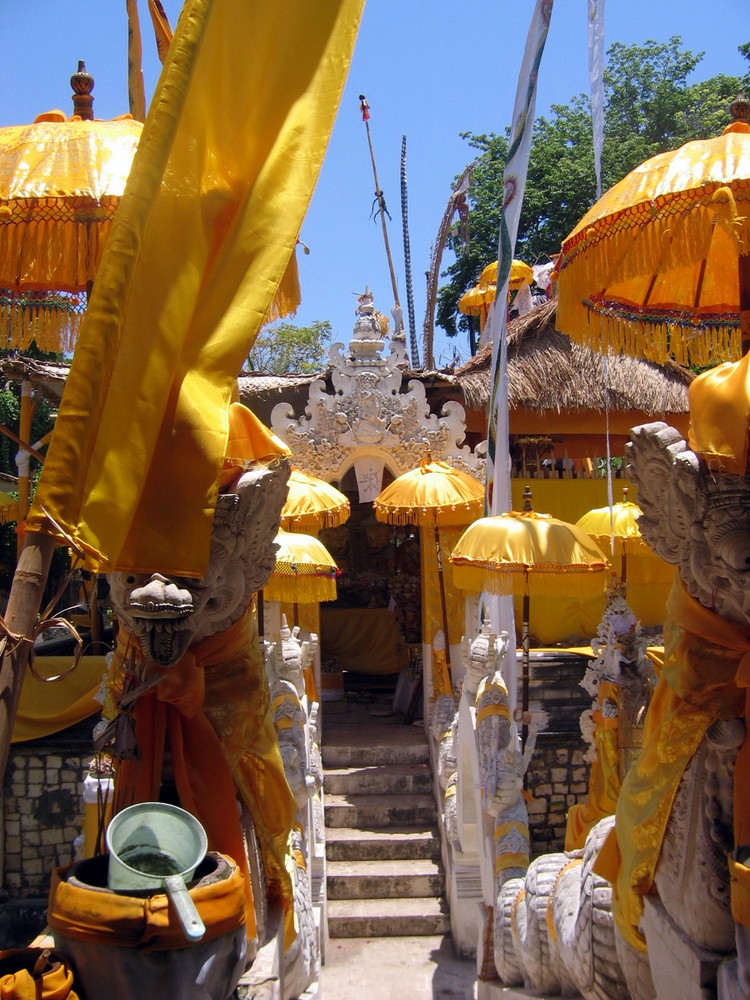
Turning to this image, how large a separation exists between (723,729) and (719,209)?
1719 millimetres

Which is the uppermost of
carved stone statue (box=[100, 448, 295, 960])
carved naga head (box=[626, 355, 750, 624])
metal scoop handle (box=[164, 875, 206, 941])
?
carved naga head (box=[626, 355, 750, 624])

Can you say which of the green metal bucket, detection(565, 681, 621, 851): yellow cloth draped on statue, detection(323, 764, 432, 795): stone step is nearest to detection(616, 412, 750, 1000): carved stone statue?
the green metal bucket

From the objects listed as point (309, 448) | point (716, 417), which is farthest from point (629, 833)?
point (309, 448)

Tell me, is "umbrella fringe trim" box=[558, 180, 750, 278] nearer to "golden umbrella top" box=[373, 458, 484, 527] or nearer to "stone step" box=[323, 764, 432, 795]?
"golden umbrella top" box=[373, 458, 484, 527]

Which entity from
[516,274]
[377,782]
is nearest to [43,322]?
[377,782]

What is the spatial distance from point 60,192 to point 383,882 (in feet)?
22.7

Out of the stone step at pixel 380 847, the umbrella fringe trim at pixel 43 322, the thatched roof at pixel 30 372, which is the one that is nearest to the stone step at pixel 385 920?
the stone step at pixel 380 847

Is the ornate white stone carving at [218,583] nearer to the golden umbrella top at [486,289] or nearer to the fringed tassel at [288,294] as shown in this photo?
the fringed tassel at [288,294]

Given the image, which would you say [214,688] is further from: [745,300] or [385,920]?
[385,920]

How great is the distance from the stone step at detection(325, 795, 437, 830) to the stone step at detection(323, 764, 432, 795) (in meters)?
0.17

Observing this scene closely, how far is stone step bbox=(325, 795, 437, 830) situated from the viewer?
8.72m

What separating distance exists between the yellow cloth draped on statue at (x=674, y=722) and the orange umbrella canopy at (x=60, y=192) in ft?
6.97

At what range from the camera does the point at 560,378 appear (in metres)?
10.7

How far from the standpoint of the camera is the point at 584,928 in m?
3.40
